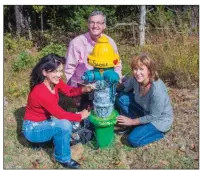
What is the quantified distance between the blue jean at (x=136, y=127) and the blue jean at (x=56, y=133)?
0.72 metres

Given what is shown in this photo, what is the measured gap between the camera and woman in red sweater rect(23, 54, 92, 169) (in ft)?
11.3

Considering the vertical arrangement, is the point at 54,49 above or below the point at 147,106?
above

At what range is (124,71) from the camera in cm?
561

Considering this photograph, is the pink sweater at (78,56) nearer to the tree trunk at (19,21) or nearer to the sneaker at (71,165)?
the sneaker at (71,165)

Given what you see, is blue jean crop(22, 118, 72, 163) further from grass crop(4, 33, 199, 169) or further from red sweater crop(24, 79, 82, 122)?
grass crop(4, 33, 199, 169)

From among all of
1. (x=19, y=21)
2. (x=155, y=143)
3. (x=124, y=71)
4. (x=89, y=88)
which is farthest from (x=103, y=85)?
(x=19, y=21)

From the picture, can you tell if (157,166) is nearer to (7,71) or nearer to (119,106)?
(119,106)

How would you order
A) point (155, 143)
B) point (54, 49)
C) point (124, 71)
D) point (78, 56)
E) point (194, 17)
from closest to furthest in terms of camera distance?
point (155, 143), point (78, 56), point (124, 71), point (54, 49), point (194, 17)

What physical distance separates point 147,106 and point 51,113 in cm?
102

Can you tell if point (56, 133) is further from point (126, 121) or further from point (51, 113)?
point (126, 121)

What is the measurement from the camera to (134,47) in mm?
6984

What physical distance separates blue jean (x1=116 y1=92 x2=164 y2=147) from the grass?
0.22 ft

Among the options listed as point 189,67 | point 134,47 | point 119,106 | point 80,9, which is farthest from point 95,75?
point 80,9

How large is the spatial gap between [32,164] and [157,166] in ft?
3.96
